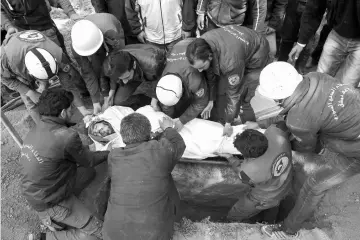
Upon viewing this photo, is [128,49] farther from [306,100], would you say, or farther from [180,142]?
[306,100]

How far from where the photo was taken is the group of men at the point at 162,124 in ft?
7.95

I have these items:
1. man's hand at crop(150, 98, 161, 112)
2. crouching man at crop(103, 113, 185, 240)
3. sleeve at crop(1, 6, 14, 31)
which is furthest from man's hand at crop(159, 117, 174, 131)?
sleeve at crop(1, 6, 14, 31)

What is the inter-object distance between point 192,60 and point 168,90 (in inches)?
15.0

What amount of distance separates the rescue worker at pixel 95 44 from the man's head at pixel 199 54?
1139 millimetres

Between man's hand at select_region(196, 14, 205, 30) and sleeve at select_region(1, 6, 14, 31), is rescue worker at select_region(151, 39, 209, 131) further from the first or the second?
sleeve at select_region(1, 6, 14, 31)

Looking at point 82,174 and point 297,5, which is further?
point 297,5

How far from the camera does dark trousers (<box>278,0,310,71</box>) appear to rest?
13.9 ft

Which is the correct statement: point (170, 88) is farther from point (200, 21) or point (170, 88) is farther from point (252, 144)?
point (200, 21)

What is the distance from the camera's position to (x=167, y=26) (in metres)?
3.96

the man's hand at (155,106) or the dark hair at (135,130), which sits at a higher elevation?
the dark hair at (135,130)

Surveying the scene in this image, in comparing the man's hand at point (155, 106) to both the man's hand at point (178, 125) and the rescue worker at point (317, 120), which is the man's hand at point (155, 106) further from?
the rescue worker at point (317, 120)

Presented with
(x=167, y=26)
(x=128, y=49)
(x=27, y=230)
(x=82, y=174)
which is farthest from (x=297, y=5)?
(x=27, y=230)

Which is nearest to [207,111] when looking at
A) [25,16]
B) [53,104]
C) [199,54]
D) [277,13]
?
[199,54]

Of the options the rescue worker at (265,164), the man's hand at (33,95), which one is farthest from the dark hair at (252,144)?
the man's hand at (33,95)
